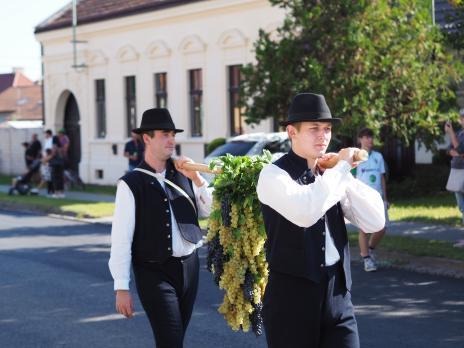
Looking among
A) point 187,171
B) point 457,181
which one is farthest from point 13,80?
point 187,171

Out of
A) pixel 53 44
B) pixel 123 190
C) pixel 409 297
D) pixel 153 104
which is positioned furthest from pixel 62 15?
pixel 123 190

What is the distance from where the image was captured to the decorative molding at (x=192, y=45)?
2733 centimetres

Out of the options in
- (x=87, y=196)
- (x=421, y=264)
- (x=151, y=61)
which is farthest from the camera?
(x=151, y=61)

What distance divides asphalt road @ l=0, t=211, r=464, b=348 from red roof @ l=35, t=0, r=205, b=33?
16717 millimetres

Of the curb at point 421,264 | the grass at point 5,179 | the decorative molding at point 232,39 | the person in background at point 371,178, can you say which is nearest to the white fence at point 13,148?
the grass at point 5,179

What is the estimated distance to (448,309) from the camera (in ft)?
29.7

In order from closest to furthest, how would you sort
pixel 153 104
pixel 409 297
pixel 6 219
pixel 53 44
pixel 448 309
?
pixel 448 309, pixel 409 297, pixel 6 219, pixel 153 104, pixel 53 44

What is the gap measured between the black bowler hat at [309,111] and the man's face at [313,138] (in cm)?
4

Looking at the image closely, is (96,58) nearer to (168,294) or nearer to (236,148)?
(236,148)

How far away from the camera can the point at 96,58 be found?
32625 mm

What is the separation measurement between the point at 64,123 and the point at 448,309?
28.4m

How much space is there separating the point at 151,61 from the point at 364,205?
2548 centimetres

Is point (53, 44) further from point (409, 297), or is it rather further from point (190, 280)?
point (190, 280)

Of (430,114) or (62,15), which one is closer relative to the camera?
(430,114)
